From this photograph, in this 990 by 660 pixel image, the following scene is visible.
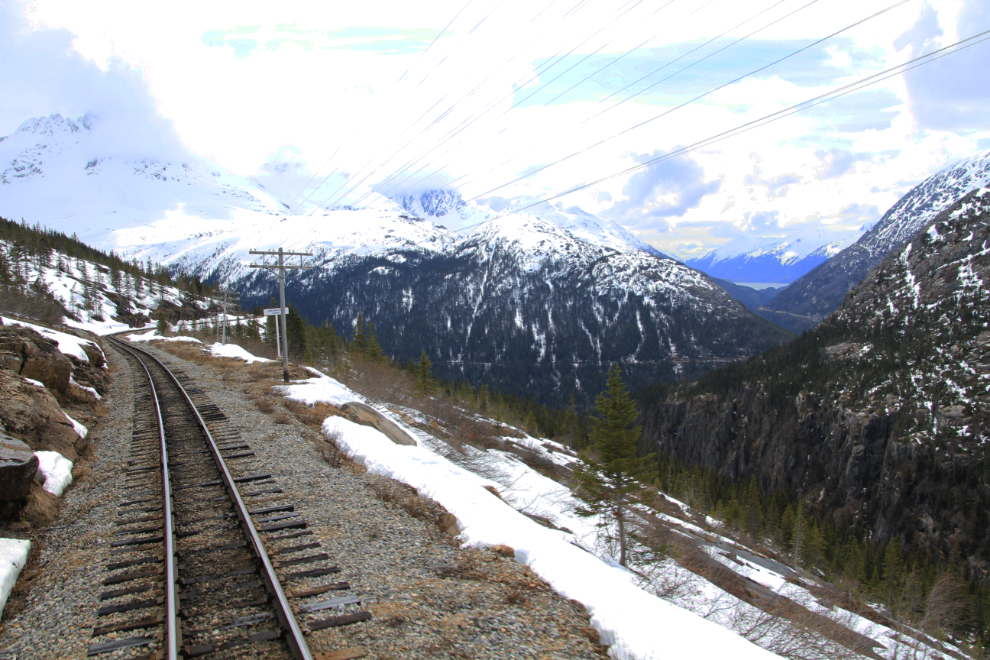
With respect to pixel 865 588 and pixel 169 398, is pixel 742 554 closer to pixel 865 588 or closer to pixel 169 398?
pixel 865 588

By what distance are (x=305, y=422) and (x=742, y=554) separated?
51.6 metres

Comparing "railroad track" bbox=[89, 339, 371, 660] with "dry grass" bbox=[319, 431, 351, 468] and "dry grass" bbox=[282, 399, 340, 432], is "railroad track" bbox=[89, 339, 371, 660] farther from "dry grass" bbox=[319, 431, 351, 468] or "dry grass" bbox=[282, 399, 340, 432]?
"dry grass" bbox=[282, 399, 340, 432]

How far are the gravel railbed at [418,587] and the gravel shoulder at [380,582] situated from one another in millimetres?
15

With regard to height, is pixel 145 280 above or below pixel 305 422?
above

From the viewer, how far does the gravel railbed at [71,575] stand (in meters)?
5.09

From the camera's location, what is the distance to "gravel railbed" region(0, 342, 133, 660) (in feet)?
16.7

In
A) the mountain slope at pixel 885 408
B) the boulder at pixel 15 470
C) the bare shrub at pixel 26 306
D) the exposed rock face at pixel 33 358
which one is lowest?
the mountain slope at pixel 885 408

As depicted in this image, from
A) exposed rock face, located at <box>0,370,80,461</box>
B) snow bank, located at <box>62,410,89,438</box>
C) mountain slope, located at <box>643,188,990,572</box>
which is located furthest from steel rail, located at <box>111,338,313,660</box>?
mountain slope, located at <box>643,188,990,572</box>

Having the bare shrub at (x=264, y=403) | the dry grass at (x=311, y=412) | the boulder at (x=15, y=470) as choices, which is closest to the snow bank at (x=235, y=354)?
the bare shrub at (x=264, y=403)

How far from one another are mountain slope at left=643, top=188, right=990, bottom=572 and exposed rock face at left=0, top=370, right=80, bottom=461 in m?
126

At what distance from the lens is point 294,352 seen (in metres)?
68.4

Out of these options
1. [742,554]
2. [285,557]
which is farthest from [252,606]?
[742,554]

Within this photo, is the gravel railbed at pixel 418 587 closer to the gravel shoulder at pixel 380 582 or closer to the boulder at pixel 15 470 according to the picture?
the gravel shoulder at pixel 380 582

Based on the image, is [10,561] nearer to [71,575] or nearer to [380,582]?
[71,575]
